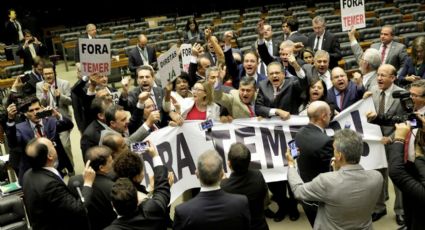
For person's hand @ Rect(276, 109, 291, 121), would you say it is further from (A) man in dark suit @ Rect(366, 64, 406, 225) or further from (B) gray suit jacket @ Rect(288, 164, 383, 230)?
(B) gray suit jacket @ Rect(288, 164, 383, 230)

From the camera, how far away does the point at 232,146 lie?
3.46m

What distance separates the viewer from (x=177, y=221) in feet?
10.0

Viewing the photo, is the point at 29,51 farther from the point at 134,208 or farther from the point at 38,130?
the point at 134,208

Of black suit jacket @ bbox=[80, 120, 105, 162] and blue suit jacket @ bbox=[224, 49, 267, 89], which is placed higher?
blue suit jacket @ bbox=[224, 49, 267, 89]

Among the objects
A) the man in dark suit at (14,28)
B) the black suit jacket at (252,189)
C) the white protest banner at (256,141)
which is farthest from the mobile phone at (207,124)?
the man in dark suit at (14,28)

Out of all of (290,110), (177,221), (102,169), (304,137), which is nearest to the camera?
(177,221)

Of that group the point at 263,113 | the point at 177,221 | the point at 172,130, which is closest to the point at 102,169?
the point at 177,221

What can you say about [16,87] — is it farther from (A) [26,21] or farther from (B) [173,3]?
(B) [173,3]

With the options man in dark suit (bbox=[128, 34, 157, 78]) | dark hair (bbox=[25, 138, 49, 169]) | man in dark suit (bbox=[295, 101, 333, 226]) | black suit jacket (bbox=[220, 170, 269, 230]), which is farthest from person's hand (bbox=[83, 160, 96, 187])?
man in dark suit (bbox=[128, 34, 157, 78])

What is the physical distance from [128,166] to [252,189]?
858 millimetres

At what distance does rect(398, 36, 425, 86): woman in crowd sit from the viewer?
5.90 metres

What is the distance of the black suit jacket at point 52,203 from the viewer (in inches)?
133

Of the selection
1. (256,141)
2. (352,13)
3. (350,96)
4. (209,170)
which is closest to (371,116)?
(350,96)

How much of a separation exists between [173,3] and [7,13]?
19.6ft
